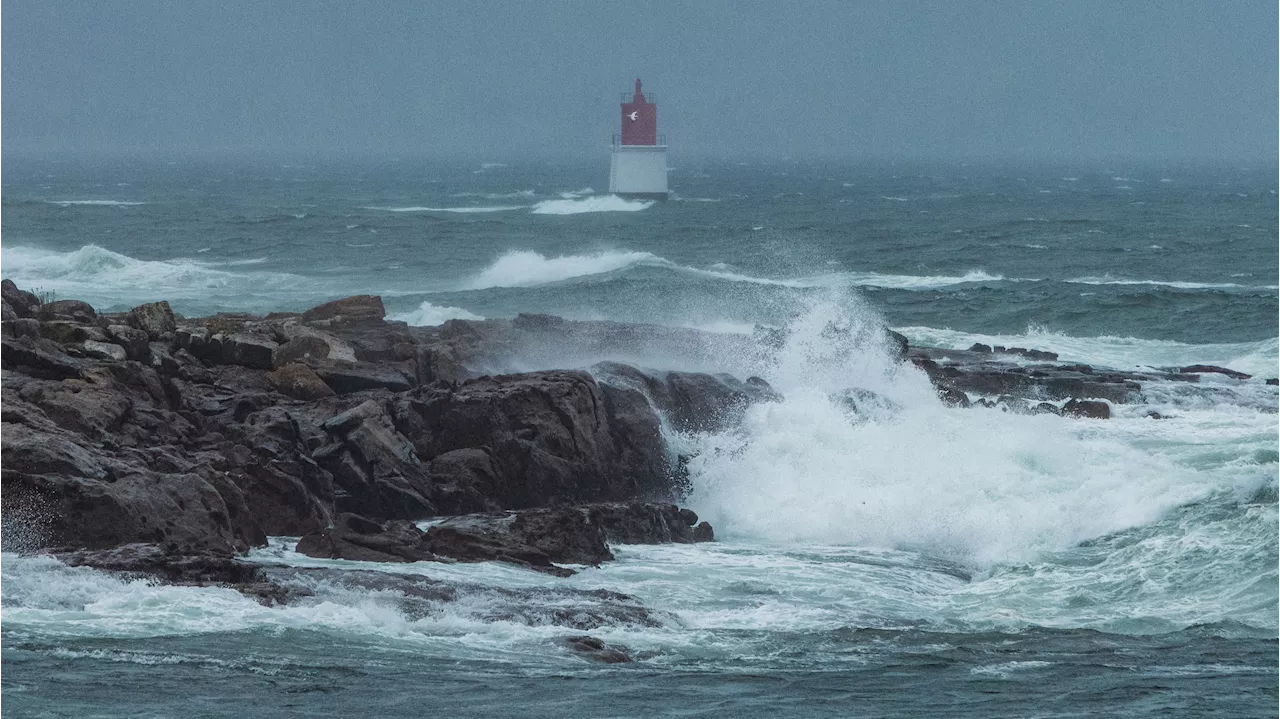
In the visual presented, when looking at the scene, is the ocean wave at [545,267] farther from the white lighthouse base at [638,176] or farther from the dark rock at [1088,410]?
the white lighthouse base at [638,176]

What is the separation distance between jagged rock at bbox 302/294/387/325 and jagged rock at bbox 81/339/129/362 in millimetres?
5423

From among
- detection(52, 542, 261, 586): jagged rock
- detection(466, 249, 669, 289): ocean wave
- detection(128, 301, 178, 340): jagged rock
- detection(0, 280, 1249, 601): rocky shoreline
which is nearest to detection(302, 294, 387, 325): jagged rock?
detection(0, 280, 1249, 601): rocky shoreline

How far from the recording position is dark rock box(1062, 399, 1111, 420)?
2353 centimetres

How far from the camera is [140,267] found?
143 feet

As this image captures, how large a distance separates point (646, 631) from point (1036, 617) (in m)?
3.89

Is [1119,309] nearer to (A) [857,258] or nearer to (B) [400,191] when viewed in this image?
(A) [857,258]

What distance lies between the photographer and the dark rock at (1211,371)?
27.0 metres

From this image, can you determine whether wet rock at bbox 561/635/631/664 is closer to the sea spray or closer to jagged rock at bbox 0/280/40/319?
the sea spray

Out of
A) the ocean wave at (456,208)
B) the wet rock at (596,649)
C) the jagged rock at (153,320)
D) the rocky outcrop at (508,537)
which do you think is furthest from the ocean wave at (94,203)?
the wet rock at (596,649)

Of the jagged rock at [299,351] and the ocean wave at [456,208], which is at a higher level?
the ocean wave at [456,208]

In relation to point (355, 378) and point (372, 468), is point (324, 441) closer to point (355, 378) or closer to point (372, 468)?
point (372, 468)

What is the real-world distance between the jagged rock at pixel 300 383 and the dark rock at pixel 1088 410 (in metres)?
11.2

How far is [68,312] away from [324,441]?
611 centimetres

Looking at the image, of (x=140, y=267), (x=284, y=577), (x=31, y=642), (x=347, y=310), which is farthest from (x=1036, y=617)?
(x=140, y=267)
